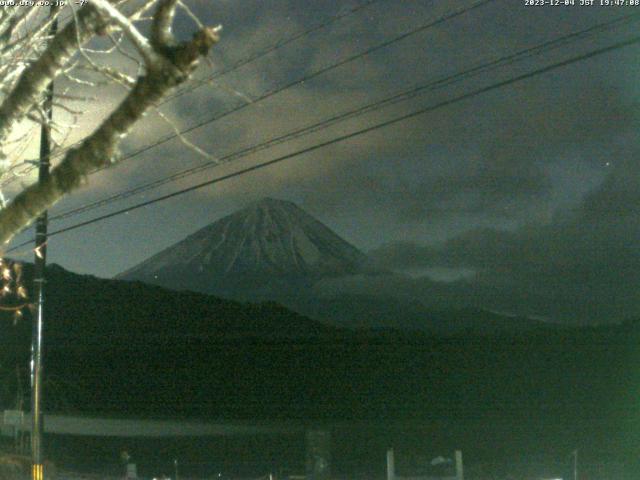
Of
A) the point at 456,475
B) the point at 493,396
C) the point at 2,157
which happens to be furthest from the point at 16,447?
the point at 493,396

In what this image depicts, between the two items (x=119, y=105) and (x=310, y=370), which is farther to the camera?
(x=310, y=370)

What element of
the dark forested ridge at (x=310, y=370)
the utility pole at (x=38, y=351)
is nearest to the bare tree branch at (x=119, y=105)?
the utility pole at (x=38, y=351)

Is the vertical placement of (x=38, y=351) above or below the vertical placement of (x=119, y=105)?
below


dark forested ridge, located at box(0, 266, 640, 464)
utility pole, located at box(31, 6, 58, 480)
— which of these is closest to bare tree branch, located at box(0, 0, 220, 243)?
utility pole, located at box(31, 6, 58, 480)

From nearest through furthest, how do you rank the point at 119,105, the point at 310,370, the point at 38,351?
the point at 119,105, the point at 38,351, the point at 310,370

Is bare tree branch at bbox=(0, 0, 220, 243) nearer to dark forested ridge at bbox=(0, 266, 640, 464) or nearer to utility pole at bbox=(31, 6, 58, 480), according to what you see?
utility pole at bbox=(31, 6, 58, 480)

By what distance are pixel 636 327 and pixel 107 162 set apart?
6402 centimetres

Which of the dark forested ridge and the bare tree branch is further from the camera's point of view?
the dark forested ridge

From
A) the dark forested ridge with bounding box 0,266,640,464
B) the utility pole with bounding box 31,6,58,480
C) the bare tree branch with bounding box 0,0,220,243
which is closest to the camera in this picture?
the bare tree branch with bounding box 0,0,220,243

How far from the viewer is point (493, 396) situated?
206 ft

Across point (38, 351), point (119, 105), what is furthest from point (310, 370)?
point (119, 105)

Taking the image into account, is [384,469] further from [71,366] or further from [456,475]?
[71,366]

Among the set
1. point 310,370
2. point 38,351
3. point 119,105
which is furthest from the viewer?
point 310,370

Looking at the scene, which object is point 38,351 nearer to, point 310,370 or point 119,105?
point 119,105
